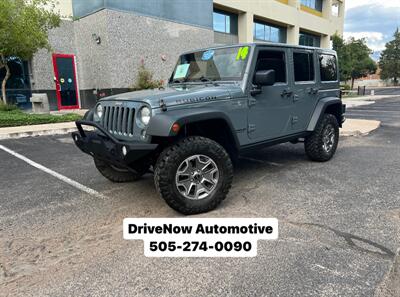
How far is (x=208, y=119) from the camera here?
11.7 ft

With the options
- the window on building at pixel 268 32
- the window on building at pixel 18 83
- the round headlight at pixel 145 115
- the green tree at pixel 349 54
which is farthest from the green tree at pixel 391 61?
the round headlight at pixel 145 115

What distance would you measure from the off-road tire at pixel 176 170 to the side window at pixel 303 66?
2.18m

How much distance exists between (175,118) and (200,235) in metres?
1.19

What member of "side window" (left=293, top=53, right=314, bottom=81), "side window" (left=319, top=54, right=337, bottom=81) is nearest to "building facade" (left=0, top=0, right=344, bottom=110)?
"side window" (left=319, top=54, right=337, bottom=81)

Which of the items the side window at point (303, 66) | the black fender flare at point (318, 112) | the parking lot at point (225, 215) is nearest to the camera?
the parking lot at point (225, 215)

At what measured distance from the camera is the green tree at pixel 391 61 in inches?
2886

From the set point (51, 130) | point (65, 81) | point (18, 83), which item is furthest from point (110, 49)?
point (51, 130)

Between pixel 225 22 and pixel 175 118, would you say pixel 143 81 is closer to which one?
pixel 225 22

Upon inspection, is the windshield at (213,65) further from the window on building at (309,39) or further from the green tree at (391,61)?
the green tree at (391,61)

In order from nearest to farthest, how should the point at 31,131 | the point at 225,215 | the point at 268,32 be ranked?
the point at 225,215 < the point at 31,131 < the point at 268,32

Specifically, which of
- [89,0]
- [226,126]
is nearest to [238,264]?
[226,126]

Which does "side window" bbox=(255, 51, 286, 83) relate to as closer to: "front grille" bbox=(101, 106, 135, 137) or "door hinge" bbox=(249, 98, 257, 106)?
"door hinge" bbox=(249, 98, 257, 106)

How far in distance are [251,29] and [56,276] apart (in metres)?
23.3

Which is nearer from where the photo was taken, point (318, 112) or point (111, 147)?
point (111, 147)
